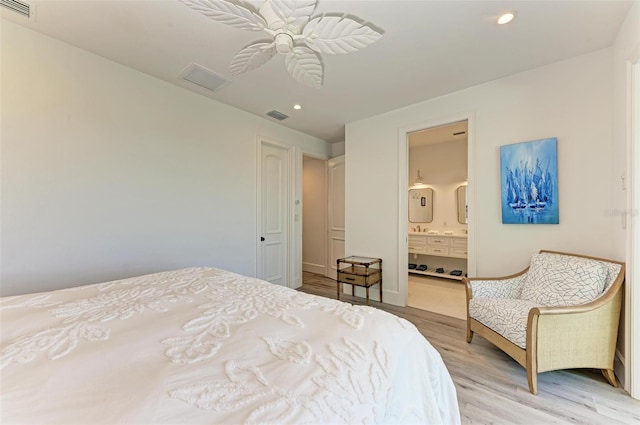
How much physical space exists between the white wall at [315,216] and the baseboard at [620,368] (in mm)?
3968

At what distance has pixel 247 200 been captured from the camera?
3.65m

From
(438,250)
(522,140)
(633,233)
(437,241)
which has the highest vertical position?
(522,140)

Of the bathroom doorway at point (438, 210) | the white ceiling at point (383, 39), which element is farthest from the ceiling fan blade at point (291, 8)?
the bathroom doorway at point (438, 210)

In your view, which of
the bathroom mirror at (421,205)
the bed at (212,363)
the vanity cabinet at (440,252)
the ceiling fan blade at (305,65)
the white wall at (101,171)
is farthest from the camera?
the bathroom mirror at (421,205)

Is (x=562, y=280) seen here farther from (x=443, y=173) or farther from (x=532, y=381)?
(x=443, y=173)

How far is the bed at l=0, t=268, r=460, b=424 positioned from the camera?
661mm

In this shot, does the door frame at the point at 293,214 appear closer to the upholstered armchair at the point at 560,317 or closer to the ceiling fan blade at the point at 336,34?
the ceiling fan blade at the point at 336,34

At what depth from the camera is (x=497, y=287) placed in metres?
2.52

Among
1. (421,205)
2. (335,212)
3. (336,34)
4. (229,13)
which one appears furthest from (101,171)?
(421,205)

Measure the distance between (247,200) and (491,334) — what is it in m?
3.08

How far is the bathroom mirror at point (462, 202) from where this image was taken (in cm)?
520

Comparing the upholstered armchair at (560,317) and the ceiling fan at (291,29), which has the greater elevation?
the ceiling fan at (291,29)

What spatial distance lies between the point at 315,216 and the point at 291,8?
14.2 feet

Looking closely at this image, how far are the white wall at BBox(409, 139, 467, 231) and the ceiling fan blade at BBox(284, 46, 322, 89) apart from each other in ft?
14.0
